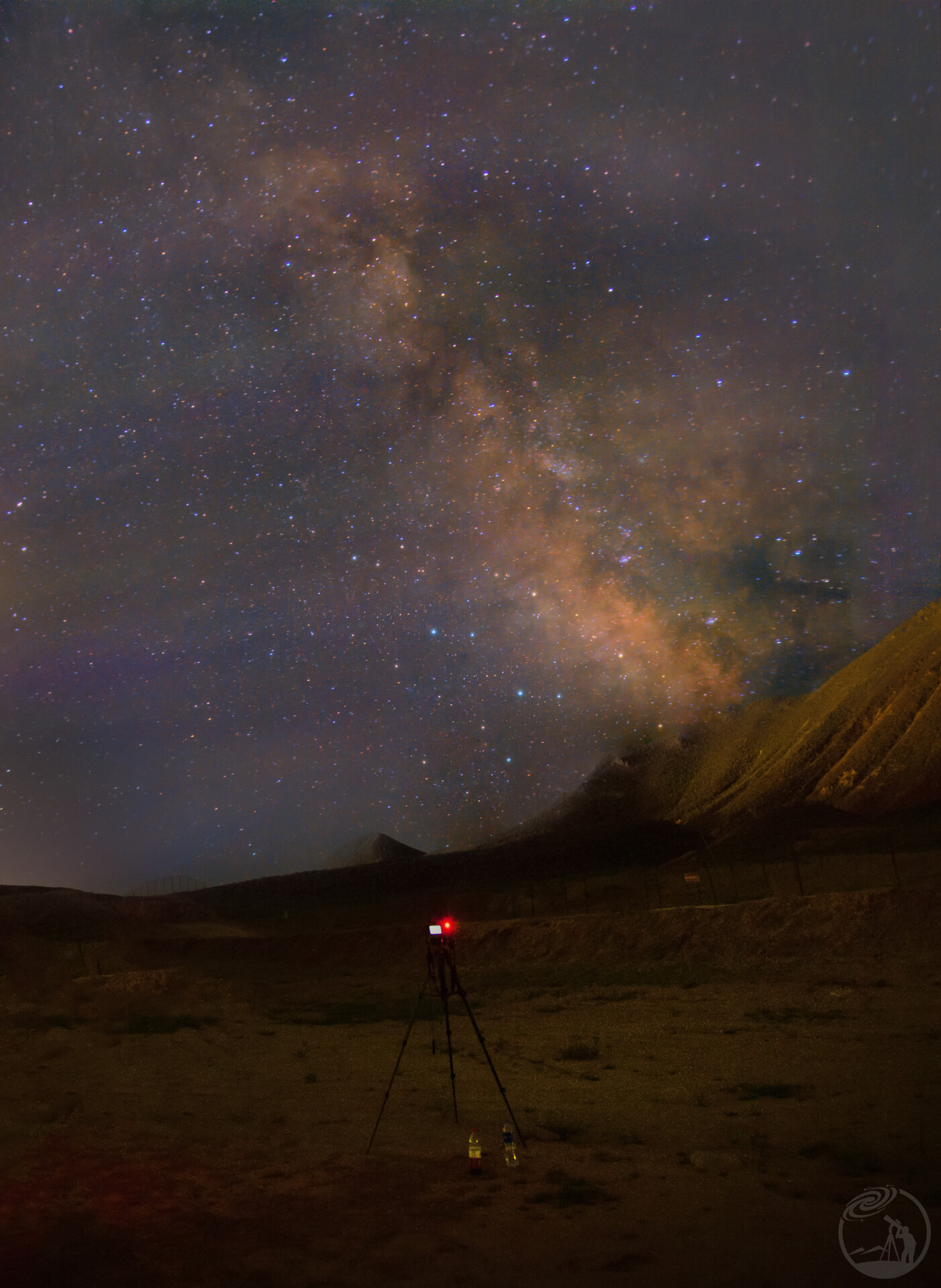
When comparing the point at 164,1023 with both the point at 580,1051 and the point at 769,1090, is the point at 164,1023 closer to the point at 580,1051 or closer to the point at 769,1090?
the point at 580,1051

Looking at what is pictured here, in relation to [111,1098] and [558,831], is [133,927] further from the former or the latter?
[558,831]

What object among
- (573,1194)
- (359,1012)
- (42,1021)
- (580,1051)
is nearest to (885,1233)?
(573,1194)

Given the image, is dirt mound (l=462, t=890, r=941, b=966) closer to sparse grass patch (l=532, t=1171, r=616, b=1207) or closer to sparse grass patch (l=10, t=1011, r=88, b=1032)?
sparse grass patch (l=10, t=1011, r=88, b=1032)

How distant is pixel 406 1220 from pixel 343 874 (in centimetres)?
9055

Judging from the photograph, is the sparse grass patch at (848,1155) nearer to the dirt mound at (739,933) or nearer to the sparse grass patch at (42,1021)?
the dirt mound at (739,933)

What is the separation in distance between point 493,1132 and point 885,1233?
15.9ft

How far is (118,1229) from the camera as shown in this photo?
6891 millimetres

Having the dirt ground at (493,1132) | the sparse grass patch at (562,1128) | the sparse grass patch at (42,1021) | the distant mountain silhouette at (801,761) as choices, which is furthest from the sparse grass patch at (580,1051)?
the distant mountain silhouette at (801,761)

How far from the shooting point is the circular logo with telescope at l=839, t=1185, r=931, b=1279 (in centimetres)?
554

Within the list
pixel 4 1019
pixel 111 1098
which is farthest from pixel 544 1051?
pixel 4 1019

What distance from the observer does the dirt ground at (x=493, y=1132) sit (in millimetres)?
6086

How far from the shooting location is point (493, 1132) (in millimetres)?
9570

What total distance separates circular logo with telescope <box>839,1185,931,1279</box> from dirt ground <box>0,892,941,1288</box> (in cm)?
13

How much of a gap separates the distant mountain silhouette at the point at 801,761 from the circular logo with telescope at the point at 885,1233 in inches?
2785
